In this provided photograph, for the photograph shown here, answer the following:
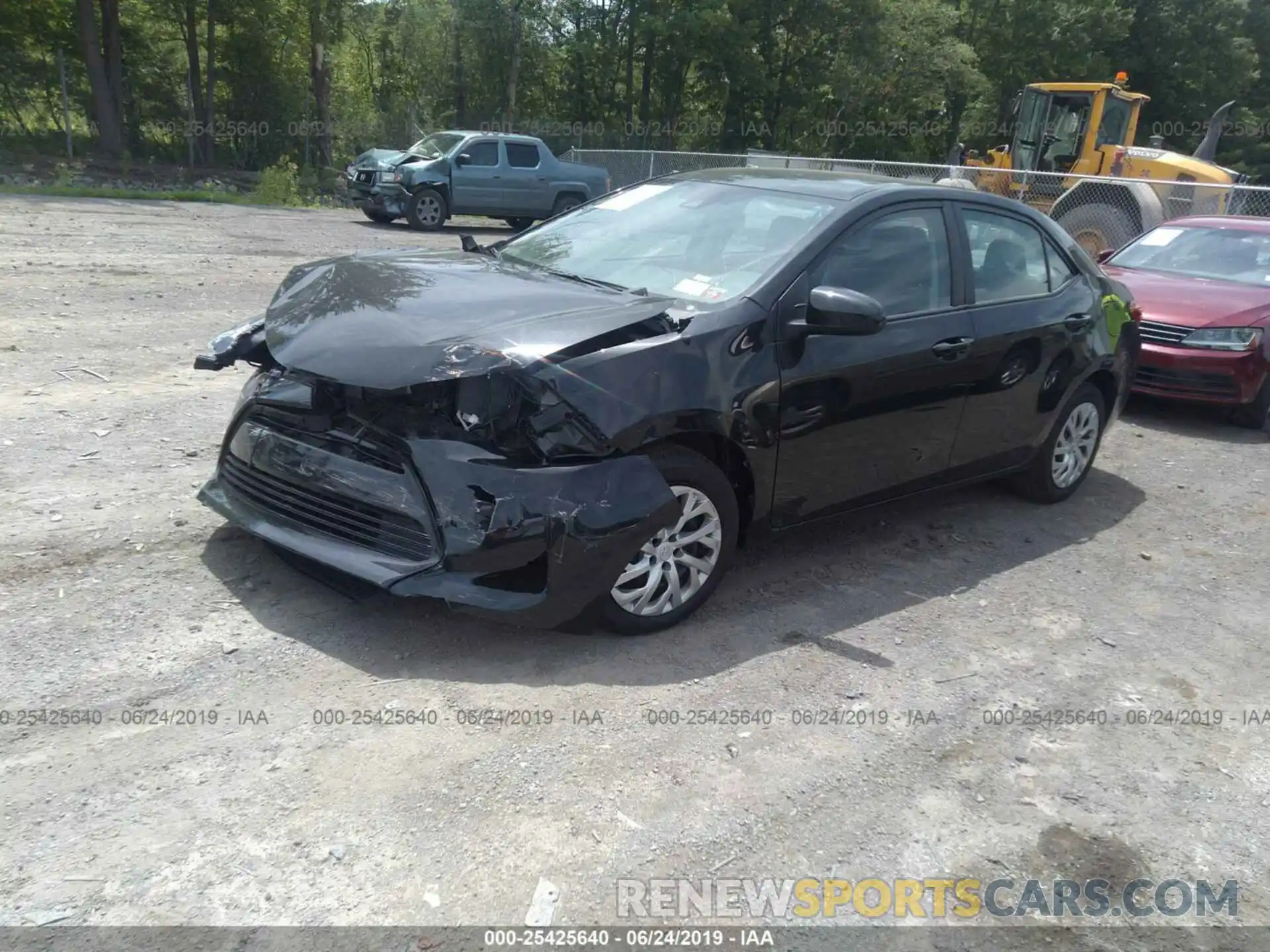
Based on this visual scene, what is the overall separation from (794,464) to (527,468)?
1299 mm

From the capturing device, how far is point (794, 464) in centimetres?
428

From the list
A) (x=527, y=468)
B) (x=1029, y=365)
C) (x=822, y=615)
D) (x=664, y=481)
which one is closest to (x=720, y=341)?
(x=664, y=481)

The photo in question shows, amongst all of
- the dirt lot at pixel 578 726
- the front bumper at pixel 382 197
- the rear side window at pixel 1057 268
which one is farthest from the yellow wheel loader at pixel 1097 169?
the dirt lot at pixel 578 726

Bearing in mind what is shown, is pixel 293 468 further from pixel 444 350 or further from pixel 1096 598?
pixel 1096 598

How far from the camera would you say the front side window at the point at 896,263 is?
445cm

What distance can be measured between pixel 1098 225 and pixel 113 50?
23300 millimetres

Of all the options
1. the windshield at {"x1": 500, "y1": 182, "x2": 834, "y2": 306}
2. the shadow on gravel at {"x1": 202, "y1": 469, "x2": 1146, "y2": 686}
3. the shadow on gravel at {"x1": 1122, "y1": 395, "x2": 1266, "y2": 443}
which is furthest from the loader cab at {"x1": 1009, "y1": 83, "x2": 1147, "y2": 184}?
the windshield at {"x1": 500, "y1": 182, "x2": 834, "y2": 306}

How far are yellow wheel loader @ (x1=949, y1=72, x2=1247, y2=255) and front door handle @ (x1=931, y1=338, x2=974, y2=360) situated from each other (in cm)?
1098

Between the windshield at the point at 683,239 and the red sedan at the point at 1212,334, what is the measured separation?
470 cm

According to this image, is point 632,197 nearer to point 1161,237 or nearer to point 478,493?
point 478,493

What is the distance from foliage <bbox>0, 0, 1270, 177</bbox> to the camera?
28.5 metres

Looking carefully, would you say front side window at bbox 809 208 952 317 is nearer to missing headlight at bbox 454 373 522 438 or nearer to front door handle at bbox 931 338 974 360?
front door handle at bbox 931 338 974 360

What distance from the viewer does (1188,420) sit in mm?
8508

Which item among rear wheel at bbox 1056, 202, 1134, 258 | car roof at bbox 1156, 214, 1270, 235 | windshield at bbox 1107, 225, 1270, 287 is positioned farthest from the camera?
rear wheel at bbox 1056, 202, 1134, 258
